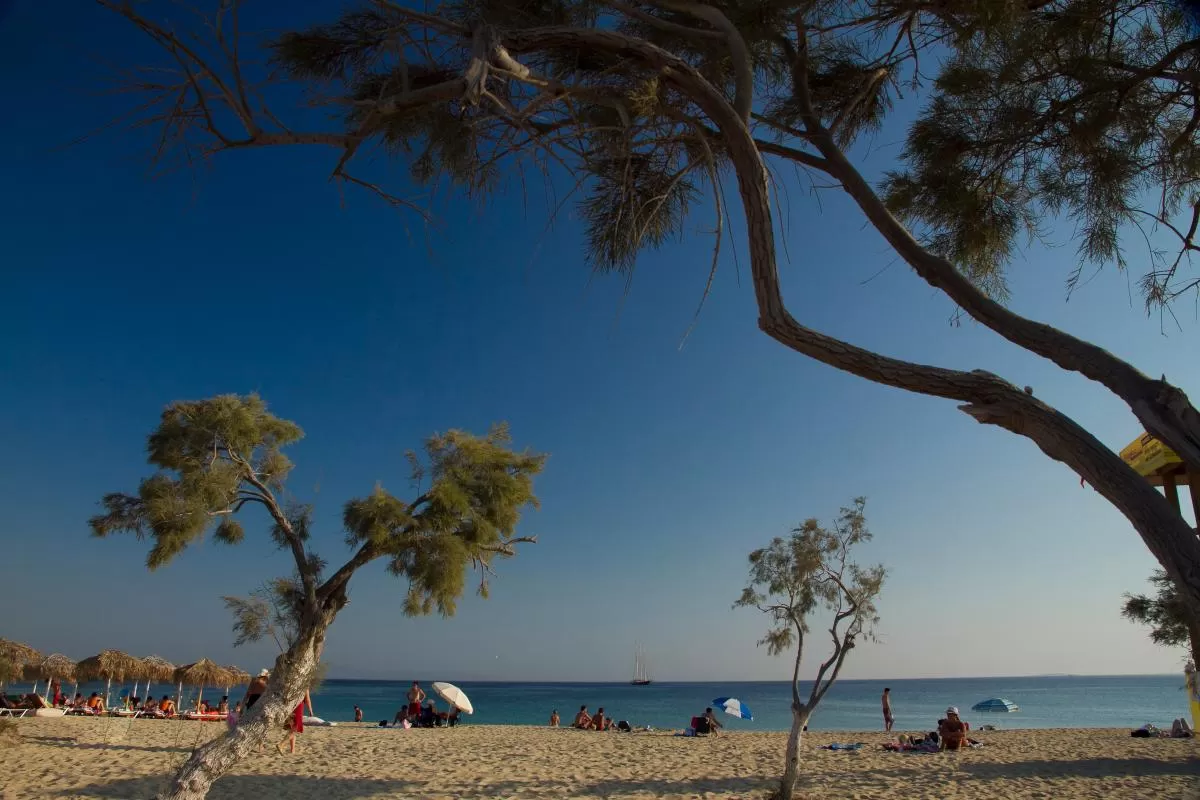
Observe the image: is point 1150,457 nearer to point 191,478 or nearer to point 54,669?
point 191,478

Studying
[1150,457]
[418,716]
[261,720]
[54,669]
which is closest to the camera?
[261,720]

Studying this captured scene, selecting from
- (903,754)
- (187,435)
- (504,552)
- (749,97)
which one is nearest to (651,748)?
(903,754)

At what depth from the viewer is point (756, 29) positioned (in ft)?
12.5

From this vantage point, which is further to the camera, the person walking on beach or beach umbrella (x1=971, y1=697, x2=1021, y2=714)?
beach umbrella (x1=971, y1=697, x2=1021, y2=714)

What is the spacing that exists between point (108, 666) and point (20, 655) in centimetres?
287

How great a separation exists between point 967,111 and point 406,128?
3264 millimetres

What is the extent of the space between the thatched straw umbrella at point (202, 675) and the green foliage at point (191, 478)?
15.3 meters

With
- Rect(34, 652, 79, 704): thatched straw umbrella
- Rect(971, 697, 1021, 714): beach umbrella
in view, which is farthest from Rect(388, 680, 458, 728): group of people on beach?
Rect(971, 697, 1021, 714): beach umbrella

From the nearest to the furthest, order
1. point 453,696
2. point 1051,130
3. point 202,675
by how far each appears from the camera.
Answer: point 1051,130
point 453,696
point 202,675

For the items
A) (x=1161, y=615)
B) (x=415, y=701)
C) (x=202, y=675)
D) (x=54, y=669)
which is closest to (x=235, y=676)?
(x=202, y=675)

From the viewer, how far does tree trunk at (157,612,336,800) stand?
22.3 ft

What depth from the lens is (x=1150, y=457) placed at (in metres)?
8.03

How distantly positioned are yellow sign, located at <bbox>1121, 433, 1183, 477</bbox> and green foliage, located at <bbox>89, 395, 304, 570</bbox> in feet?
37.3

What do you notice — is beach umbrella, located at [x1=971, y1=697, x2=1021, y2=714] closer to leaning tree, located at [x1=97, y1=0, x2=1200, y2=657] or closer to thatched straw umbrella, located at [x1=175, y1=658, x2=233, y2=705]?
thatched straw umbrella, located at [x1=175, y1=658, x2=233, y2=705]
